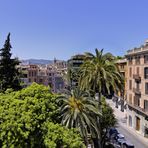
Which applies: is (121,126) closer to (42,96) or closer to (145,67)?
(145,67)

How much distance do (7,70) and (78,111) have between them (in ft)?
70.0

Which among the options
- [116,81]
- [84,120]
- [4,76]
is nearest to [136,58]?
[116,81]

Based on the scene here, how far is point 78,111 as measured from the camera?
1394 inches

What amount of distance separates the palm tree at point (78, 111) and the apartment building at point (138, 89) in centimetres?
2798

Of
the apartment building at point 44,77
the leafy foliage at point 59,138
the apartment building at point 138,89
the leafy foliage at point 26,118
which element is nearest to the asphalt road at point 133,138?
the apartment building at point 138,89

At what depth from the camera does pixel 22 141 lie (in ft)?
95.1

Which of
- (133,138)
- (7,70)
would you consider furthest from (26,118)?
(133,138)

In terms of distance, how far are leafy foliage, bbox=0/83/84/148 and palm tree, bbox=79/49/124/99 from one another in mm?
11527

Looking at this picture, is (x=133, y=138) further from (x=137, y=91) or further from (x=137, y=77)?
(x=137, y=77)

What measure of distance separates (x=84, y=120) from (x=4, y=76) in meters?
21.3

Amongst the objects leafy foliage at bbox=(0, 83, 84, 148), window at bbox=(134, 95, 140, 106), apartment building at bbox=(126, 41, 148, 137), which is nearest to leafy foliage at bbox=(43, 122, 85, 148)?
leafy foliage at bbox=(0, 83, 84, 148)

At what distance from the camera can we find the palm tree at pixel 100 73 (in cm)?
4362

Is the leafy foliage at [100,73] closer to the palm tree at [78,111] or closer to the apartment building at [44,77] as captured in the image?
the palm tree at [78,111]

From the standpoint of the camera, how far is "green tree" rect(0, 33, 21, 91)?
51866mm
